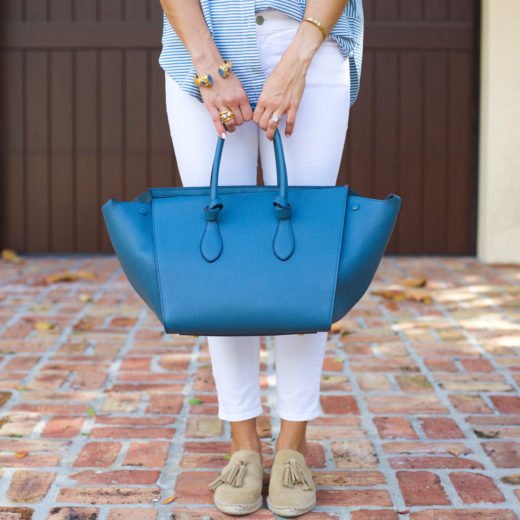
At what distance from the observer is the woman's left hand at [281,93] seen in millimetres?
1878

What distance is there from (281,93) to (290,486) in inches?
35.0

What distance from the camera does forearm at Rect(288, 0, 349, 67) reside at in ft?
6.22

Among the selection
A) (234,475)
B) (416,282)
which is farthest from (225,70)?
(416,282)

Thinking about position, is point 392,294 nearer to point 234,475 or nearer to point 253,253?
point 234,475

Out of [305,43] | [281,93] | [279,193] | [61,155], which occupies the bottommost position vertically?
[279,193]

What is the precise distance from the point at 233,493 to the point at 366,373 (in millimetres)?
1262

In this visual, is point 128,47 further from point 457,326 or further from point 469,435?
point 469,435

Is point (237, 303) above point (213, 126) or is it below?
below

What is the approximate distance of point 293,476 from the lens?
6.82ft

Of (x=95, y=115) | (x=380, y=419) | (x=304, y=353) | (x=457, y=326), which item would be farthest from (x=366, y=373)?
(x=95, y=115)

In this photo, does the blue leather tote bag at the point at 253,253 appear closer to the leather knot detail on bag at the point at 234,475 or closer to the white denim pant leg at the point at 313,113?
the white denim pant leg at the point at 313,113

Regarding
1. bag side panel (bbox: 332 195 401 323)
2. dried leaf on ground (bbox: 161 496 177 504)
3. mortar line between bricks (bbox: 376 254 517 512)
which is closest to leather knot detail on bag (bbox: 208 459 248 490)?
dried leaf on ground (bbox: 161 496 177 504)

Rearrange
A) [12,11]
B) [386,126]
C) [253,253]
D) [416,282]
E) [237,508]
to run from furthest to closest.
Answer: [386,126] → [12,11] → [416,282] → [237,508] → [253,253]

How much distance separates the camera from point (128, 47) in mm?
5789
